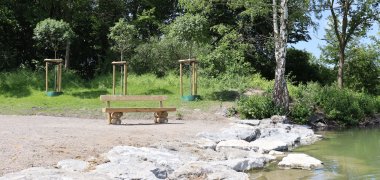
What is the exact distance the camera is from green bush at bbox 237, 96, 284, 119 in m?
16.8

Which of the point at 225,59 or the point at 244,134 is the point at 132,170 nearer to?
the point at 244,134

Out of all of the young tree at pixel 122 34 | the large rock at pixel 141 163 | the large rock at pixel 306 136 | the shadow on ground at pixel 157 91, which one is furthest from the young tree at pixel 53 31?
the large rock at pixel 141 163

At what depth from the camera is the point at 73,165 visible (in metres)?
6.69

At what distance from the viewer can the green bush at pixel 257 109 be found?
1683 cm

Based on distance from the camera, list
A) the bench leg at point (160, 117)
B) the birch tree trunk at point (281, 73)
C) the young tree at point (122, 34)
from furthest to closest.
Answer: the young tree at point (122, 34)
the birch tree trunk at point (281, 73)
the bench leg at point (160, 117)

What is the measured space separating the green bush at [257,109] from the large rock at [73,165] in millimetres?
10558

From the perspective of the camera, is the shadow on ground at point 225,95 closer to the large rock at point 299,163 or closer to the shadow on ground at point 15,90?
the shadow on ground at point 15,90

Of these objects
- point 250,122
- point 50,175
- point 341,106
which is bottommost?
point 250,122

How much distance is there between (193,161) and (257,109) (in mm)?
9472

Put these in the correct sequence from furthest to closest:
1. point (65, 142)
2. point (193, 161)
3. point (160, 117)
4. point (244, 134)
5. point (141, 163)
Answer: point (160, 117), point (244, 134), point (65, 142), point (193, 161), point (141, 163)

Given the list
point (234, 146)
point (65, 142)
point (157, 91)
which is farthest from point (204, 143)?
point (157, 91)

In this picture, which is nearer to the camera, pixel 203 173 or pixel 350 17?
pixel 203 173

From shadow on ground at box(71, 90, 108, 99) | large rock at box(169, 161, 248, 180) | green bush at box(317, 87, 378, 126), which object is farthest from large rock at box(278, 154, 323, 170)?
shadow on ground at box(71, 90, 108, 99)

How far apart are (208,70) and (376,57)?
15.5m
